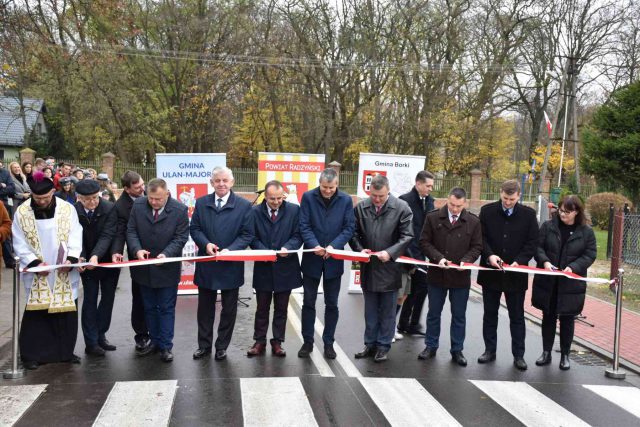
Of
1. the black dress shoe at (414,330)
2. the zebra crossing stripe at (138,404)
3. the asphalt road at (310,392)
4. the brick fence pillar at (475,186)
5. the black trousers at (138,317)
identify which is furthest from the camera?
the brick fence pillar at (475,186)

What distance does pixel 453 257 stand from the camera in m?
6.94

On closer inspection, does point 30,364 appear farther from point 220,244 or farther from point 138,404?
point 220,244

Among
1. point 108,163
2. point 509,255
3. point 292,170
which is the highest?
point 292,170

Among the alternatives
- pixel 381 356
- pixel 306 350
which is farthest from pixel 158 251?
pixel 381 356

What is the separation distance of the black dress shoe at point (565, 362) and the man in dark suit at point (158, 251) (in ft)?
14.4

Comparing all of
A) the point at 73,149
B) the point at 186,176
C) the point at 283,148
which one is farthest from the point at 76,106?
the point at 186,176

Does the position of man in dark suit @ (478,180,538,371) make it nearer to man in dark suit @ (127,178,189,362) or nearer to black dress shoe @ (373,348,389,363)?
black dress shoe @ (373,348,389,363)

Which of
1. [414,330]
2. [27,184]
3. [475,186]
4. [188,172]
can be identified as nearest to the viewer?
[414,330]

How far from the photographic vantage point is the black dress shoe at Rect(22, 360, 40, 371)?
6238 millimetres

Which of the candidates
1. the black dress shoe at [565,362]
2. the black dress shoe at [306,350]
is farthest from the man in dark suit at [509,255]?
the black dress shoe at [306,350]

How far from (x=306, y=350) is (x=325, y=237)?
1314 mm

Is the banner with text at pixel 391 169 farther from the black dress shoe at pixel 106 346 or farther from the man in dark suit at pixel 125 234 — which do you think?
the black dress shoe at pixel 106 346

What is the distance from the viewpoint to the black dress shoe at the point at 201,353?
22.0 ft

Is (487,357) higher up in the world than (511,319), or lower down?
lower down
